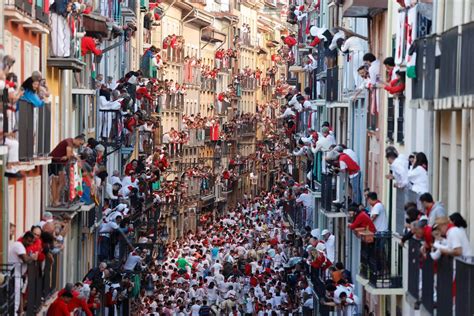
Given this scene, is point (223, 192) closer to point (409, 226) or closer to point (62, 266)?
point (62, 266)

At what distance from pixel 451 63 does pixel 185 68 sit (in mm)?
78089

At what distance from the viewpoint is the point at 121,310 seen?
201ft

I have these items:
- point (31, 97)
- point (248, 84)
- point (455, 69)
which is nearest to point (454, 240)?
point (455, 69)

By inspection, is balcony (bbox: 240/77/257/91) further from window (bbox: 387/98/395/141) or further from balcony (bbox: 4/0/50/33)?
balcony (bbox: 4/0/50/33)

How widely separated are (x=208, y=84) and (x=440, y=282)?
91422mm

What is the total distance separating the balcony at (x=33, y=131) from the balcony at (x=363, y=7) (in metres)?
7.26

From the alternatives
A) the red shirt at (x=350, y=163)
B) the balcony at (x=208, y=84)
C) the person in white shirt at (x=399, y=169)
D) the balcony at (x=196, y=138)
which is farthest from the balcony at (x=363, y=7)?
the balcony at (x=208, y=84)

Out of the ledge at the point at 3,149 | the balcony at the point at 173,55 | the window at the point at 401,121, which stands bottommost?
the ledge at the point at 3,149

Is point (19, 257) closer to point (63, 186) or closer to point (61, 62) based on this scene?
point (63, 186)

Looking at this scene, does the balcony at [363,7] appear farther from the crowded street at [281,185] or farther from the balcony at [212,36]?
the balcony at [212,36]

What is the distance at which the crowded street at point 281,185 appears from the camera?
1091 inches

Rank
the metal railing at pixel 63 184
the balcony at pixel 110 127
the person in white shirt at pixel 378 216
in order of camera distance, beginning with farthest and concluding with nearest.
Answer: the balcony at pixel 110 127, the metal railing at pixel 63 184, the person in white shirt at pixel 378 216

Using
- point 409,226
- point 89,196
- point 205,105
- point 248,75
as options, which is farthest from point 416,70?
point 248,75

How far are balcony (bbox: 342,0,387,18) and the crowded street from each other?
102 millimetres
